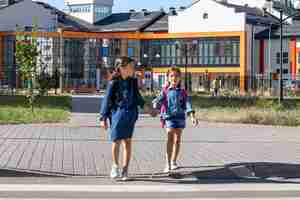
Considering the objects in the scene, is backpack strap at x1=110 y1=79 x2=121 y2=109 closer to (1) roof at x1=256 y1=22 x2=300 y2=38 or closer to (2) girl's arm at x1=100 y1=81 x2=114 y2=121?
(2) girl's arm at x1=100 y1=81 x2=114 y2=121

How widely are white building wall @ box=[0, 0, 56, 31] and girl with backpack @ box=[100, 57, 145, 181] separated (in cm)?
8689

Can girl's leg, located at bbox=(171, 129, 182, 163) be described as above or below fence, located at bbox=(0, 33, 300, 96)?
below

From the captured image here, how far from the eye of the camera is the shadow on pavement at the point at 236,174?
1023cm

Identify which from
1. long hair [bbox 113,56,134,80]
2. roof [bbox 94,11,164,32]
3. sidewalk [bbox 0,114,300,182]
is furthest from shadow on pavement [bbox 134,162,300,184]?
roof [bbox 94,11,164,32]

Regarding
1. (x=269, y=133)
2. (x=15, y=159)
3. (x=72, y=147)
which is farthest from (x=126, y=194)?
(x=269, y=133)

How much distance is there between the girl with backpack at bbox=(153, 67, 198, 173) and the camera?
36.0 ft

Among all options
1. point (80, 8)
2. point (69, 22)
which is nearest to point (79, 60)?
point (69, 22)

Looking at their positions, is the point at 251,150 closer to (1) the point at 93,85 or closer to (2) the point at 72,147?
(2) the point at 72,147

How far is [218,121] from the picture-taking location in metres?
23.3

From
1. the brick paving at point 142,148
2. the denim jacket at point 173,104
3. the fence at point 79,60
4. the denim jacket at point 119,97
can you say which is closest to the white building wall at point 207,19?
the fence at point 79,60

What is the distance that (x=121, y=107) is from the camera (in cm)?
1007

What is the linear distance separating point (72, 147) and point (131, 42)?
268 ft

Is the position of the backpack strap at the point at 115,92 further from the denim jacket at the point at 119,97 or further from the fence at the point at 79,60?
the fence at the point at 79,60

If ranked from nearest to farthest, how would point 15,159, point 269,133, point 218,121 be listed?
point 15,159 < point 269,133 < point 218,121
